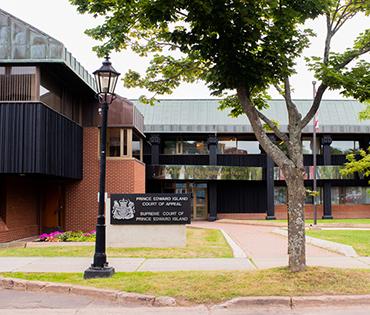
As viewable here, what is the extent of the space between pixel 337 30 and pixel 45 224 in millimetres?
15227

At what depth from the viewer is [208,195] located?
112ft

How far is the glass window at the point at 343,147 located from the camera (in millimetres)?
34562

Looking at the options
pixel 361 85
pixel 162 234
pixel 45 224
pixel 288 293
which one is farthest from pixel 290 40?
pixel 45 224

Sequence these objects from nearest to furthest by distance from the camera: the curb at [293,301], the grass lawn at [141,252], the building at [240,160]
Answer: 1. the curb at [293,301]
2. the grass lawn at [141,252]
3. the building at [240,160]

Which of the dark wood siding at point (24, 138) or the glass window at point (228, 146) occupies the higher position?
the glass window at point (228, 146)

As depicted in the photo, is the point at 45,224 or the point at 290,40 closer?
the point at 290,40

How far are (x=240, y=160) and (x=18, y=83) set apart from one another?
20.0 meters

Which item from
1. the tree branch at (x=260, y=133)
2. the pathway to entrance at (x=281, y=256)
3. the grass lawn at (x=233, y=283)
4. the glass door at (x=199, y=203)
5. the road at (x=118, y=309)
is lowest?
the road at (x=118, y=309)

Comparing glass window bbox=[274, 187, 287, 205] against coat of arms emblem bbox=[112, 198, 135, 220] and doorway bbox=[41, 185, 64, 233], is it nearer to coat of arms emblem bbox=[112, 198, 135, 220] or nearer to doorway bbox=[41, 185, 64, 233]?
doorway bbox=[41, 185, 64, 233]

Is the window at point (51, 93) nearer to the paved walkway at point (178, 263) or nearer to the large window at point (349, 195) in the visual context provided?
the paved walkway at point (178, 263)

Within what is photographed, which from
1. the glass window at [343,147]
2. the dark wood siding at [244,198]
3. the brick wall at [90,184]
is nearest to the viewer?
the brick wall at [90,184]

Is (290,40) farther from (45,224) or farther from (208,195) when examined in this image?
(208,195)

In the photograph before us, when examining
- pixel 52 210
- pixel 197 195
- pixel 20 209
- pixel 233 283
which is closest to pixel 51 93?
pixel 20 209

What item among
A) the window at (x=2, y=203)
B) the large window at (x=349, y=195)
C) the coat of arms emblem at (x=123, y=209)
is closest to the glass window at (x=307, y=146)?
the large window at (x=349, y=195)
